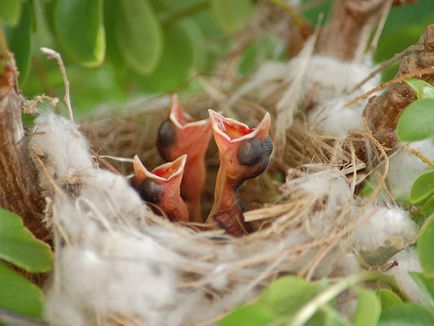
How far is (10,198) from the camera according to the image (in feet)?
3.37

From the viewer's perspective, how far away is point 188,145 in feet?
4.59

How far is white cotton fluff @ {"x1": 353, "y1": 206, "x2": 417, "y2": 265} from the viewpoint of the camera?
1002 mm

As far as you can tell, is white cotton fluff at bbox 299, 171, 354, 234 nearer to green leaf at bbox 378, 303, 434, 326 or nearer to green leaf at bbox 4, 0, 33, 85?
green leaf at bbox 378, 303, 434, 326

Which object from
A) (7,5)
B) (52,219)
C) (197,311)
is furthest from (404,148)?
(7,5)

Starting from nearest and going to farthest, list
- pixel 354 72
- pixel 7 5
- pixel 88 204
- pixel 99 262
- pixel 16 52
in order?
pixel 99 262 < pixel 88 204 < pixel 7 5 < pixel 16 52 < pixel 354 72

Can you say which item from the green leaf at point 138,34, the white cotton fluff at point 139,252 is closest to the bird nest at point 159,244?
the white cotton fluff at point 139,252

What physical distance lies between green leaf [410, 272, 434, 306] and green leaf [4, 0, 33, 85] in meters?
0.72

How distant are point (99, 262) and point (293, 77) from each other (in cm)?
73

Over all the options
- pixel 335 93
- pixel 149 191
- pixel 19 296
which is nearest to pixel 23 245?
pixel 19 296

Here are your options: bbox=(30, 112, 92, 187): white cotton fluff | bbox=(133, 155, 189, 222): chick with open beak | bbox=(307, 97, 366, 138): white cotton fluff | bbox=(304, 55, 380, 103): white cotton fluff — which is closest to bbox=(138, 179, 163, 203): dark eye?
bbox=(133, 155, 189, 222): chick with open beak

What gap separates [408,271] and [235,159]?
34cm

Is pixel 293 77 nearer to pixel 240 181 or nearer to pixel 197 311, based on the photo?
pixel 240 181

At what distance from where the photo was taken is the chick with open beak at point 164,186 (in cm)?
118

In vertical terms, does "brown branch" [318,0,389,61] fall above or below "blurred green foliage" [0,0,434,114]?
above
